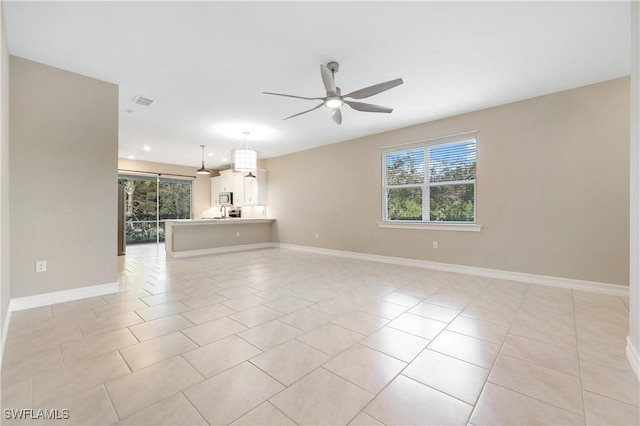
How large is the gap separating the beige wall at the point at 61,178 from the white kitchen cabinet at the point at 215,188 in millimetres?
5509

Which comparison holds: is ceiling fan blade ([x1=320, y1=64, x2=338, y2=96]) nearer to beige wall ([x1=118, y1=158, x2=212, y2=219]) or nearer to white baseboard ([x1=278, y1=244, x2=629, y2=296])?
white baseboard ([x1=278, y1=244, x2=629, y2=296])

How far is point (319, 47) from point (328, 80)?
35cm

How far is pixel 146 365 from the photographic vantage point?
180cm

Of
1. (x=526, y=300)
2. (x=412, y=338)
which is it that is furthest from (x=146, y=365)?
(x=526, y=300)

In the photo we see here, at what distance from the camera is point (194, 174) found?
891 cm

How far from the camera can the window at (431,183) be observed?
4.47m

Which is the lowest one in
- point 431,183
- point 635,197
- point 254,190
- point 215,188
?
point 635,197

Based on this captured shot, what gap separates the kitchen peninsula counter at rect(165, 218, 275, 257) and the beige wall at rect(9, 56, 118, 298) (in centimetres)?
281

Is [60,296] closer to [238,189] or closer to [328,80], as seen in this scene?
[328,80]

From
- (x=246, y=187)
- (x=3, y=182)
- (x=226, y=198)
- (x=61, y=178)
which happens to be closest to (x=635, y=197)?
(x=3, y=182)

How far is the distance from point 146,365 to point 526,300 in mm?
3775

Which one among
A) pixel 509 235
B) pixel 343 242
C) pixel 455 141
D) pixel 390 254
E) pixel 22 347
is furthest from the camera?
pixel 343 242

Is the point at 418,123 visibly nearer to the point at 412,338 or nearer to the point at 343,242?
the point at 343,242

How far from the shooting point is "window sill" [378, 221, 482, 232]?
4355 millimetres
